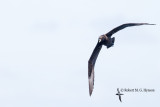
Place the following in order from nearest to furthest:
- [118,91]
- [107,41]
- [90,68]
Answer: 1. [107,41]
2. [90,68]
3. [118,91]

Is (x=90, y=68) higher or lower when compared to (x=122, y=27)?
lower

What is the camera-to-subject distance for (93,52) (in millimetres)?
40406

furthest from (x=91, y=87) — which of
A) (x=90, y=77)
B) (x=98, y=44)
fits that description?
(x=98, y=44)

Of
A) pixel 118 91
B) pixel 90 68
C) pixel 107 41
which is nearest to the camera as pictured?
pixel 107 41

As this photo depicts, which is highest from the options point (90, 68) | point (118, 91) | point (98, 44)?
point (98, 44)

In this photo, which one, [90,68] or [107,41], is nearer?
[107,41]

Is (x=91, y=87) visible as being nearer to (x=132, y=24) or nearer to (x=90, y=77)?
(x=90, y=77)

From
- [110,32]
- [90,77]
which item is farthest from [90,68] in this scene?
[110,32]

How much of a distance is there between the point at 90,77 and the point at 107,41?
448cm

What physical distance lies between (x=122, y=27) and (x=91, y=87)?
23.1 feet

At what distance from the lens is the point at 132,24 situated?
37.2 m

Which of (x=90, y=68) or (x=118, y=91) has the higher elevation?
(x=90, y=68)

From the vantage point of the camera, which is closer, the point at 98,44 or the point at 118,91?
the point at 98,44

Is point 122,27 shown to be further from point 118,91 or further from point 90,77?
point 118,91
